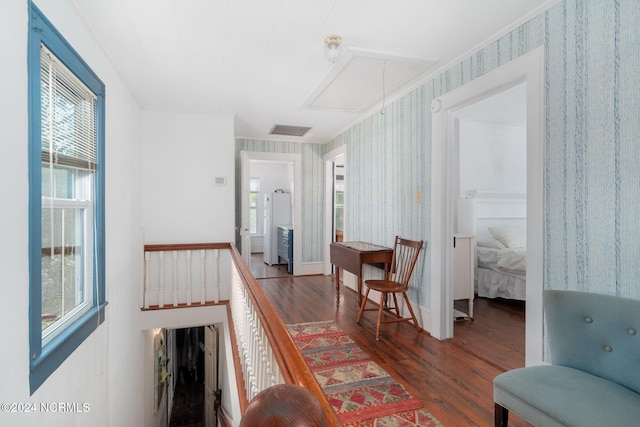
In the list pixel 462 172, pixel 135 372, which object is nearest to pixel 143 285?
pixel 135 372

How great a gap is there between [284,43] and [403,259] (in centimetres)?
239

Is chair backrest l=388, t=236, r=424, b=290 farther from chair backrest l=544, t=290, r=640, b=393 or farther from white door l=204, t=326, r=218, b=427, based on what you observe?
white door l=204, t=326, r=218, b=427

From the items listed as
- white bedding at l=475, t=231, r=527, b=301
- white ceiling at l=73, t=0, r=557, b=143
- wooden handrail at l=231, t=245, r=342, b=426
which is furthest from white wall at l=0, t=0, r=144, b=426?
white bedding at l=475, t=231, r=527, b=301

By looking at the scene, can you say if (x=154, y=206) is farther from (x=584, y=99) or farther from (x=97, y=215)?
(x=584, y=99)

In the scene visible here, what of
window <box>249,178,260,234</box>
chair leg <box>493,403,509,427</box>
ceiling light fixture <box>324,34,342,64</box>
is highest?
ceiling light fixture <box>324,34,342,64</box>

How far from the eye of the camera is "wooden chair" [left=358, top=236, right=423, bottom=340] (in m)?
3.13

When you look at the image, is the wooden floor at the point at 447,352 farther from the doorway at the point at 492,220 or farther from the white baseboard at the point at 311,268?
the white baseboard at the point at 311,268

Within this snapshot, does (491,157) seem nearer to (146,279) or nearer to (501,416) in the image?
(501,416)

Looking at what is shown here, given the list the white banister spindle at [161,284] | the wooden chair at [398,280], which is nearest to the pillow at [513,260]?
the wooden chair at [398,280]

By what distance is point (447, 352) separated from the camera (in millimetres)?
2709

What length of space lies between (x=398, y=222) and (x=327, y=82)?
1687mm

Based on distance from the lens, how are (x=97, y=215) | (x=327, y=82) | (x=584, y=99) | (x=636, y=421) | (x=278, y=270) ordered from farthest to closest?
(x=278, y=270), (x=327, y=82), (x=97, y=215), (x=584, y=99), (x=636, y=421)

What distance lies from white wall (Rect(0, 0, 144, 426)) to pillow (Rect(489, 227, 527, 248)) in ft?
15.5

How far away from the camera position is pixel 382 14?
80.4 inches
